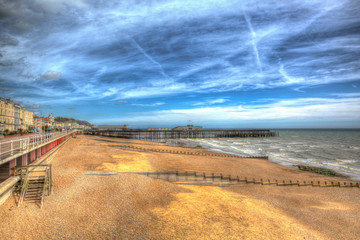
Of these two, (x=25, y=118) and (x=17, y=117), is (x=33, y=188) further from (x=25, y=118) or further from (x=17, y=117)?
(x=25, y=118)

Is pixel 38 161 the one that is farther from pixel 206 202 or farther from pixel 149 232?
pixel 206 202

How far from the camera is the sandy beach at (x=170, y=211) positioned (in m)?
9.06

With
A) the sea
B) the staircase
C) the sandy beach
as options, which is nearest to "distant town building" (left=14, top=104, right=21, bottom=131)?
the sea

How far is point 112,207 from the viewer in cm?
1115

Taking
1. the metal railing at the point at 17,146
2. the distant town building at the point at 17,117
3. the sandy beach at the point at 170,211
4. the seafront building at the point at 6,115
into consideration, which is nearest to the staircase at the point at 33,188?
the sandy beach at the point at 170,211

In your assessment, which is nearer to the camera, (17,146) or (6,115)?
(17,146)

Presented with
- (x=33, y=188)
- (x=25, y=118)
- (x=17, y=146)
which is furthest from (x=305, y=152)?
(x=25, y=118)

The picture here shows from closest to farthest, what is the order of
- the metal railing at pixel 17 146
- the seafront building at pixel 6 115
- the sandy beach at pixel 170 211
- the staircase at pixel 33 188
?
the sandy beach at pixel 170 211, the staircase at pixel 33 188, the metal railing at pixel 17 146, the seafront building at pixel 6 115

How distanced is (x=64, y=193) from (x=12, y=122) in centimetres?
7193

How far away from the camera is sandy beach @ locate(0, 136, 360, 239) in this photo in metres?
9.06

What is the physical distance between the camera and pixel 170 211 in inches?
450

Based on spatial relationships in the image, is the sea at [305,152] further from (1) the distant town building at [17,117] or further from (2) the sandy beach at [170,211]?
(1) the distant town building at [17,117]

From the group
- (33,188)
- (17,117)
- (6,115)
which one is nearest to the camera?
(33,188)

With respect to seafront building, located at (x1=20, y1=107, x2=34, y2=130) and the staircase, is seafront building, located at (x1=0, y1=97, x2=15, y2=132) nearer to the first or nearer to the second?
seafront building, located at (x1=20, y1=107, x2=34, y2=130)
